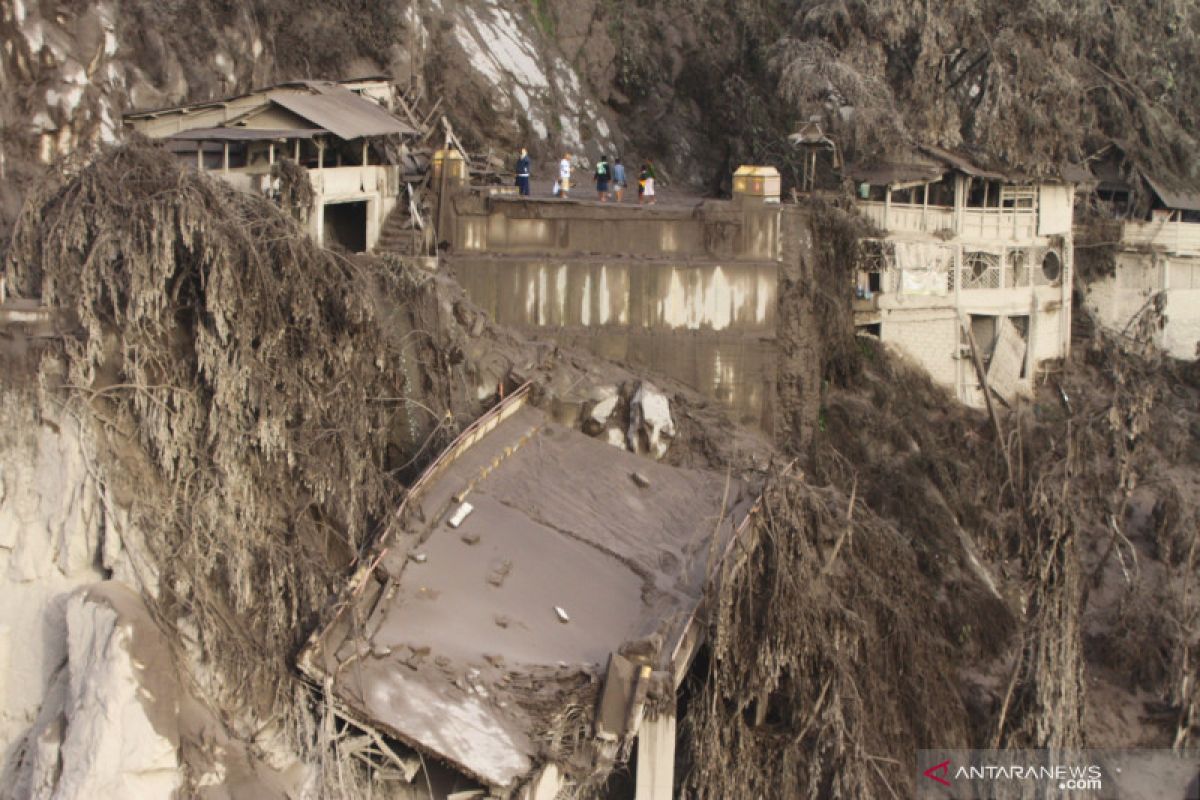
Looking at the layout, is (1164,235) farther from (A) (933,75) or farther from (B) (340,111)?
(B) (340,111)

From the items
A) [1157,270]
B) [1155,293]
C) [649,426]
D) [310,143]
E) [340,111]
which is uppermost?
[340,111]

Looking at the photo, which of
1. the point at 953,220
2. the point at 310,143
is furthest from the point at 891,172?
the point at 310,143

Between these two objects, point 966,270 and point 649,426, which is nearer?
point 649,426

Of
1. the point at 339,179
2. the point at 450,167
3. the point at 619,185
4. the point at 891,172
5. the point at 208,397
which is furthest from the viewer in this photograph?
the point at 891,172

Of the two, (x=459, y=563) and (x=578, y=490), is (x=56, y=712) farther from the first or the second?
(x=578, y=490)

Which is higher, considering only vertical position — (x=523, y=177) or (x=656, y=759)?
(x=523, y=177)

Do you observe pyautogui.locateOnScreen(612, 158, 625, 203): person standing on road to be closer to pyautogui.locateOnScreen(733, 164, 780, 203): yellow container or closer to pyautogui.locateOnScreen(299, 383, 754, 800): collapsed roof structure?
pyautogui.locateOnScreen(733, 164, 780, 203): yellow container

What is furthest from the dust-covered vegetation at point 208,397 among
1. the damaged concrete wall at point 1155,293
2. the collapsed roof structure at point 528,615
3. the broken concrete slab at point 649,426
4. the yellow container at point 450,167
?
the damaged concrete wall at point 1155,293

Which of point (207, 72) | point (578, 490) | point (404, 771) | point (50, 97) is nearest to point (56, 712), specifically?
point (404, 771)
